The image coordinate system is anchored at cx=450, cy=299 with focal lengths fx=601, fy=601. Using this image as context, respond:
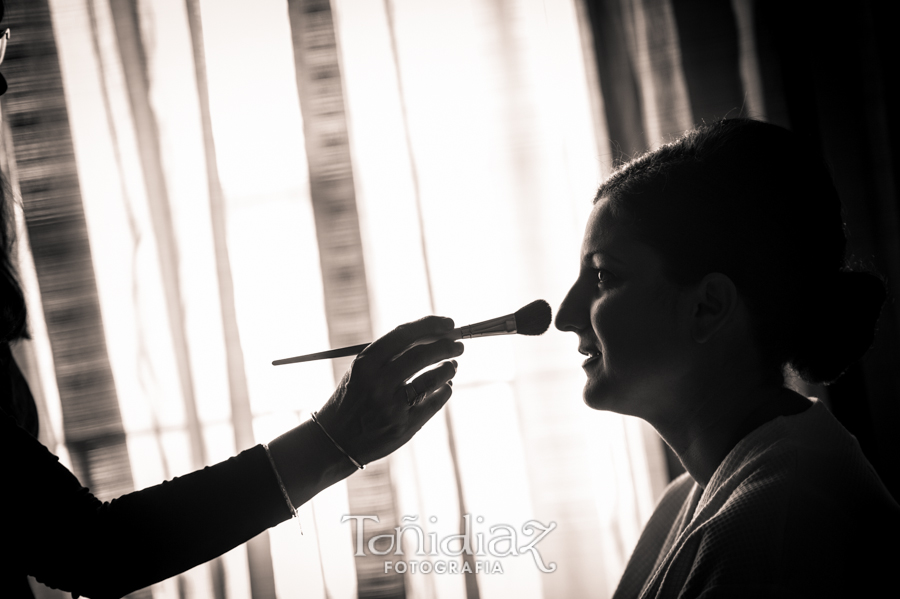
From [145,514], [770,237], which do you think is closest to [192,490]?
[145,514]

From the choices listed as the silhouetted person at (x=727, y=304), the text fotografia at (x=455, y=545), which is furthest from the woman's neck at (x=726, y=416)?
the text fotografia at (x=455, y=545)

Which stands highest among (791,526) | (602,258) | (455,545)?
(602,258)

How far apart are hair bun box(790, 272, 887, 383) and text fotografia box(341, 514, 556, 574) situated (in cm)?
75

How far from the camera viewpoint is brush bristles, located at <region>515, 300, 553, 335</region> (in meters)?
0.80

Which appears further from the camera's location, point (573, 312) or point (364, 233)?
point (364, 233)

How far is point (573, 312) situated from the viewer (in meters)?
0.84

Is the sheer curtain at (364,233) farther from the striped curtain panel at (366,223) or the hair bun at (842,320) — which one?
the hair bun at (842,320)

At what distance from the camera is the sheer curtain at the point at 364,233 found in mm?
1322

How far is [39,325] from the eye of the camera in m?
1.34

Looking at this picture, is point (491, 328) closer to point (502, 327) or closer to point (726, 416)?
point (502, 327)

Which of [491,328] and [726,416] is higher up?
[491,328]

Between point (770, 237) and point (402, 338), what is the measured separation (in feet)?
1.56

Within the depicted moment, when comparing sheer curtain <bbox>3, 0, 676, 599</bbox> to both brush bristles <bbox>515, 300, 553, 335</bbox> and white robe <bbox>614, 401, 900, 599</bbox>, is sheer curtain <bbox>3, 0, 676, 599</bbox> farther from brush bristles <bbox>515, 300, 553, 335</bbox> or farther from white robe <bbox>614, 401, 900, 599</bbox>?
white robe <bbox>614, 401, 900, 599</bbox>

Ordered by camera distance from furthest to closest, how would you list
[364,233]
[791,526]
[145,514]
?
[364,233], [145,514], [791,526]
